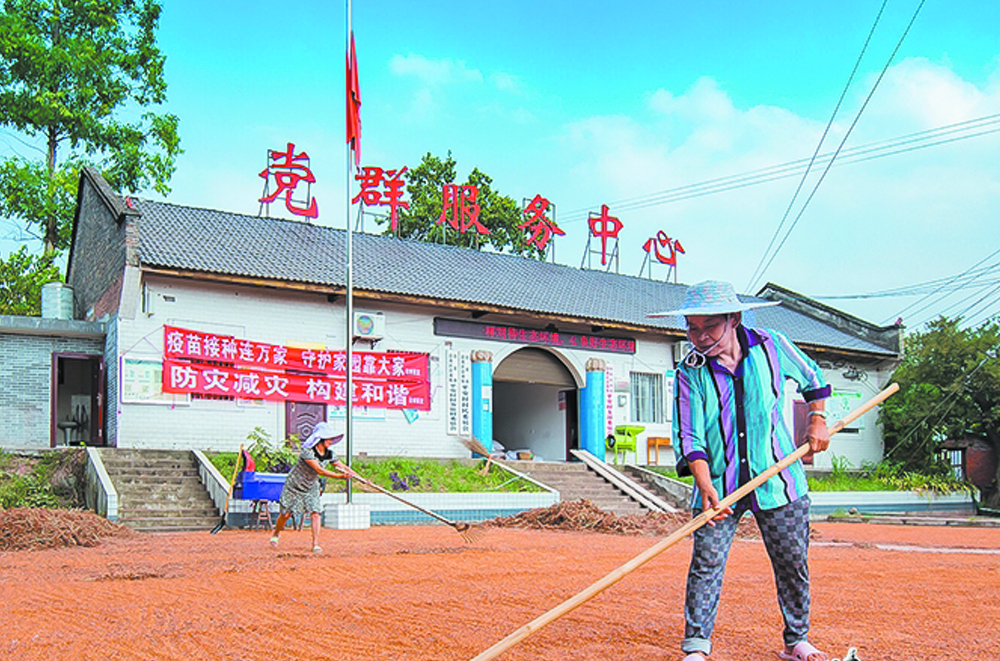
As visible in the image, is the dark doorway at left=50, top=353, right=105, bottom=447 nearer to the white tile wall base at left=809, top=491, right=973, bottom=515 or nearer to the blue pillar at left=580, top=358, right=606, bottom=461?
the blue pillar at left=580, top=358, right=606, bottom=461

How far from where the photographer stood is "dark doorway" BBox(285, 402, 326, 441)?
57.6 ft

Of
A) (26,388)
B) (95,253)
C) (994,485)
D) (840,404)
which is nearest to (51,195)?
(95,253)

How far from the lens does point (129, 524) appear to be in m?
13.2

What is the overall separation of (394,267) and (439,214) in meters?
11.1

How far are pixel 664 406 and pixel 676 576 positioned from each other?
15842 millimetres

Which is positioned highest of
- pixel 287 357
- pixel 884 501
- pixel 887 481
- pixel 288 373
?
pixel 287 357

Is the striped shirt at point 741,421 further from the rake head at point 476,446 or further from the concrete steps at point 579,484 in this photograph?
the rake head at point 476,446

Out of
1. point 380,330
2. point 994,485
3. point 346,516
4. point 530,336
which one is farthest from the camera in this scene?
point 994,485

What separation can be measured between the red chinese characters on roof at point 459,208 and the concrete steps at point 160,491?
1043 cm

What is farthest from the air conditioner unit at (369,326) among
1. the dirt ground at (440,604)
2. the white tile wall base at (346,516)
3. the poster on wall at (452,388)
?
the dirt ground at (440,604)

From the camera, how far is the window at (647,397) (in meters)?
22.3

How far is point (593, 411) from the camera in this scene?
840 inches

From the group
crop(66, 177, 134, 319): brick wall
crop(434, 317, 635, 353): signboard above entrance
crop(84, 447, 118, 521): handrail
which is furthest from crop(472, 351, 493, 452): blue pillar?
crop(84, 447, 118, 521): handrail

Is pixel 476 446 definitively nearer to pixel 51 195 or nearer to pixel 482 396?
pixel 482 396
